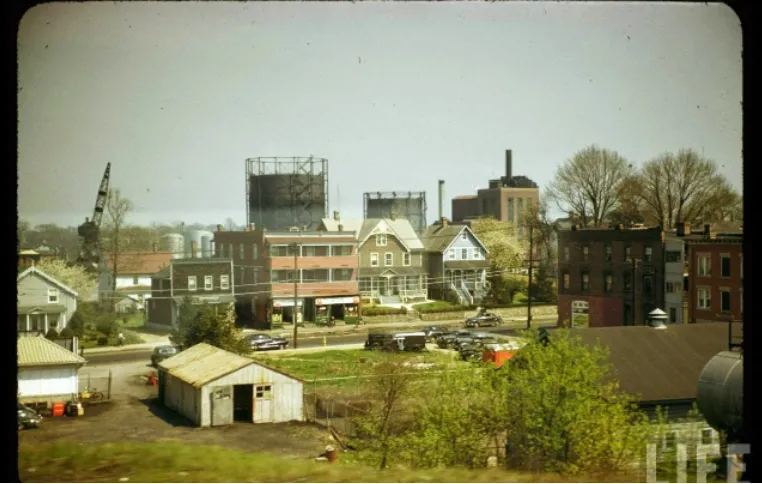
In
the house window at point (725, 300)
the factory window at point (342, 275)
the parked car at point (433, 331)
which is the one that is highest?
the factory window at point (342, 275)

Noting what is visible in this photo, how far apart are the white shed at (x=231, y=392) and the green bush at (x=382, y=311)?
1767 millimetres

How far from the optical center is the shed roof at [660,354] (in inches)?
226

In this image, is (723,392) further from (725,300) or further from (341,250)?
(341,250)

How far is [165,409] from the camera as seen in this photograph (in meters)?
6.02

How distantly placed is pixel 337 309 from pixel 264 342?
931 mm

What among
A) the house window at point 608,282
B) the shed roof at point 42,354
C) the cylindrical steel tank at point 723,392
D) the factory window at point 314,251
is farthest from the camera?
the house window at point 608,282

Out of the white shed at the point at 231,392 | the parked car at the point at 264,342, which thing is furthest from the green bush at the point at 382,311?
the white shed at the point at 231,392

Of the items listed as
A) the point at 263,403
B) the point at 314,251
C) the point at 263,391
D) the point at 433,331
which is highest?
the point at 314,251

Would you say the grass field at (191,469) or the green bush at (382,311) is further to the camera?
the green bush at (382,311)

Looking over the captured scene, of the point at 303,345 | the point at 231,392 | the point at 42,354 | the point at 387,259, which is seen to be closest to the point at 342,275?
the point at 387,259

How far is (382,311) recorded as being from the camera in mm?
7730

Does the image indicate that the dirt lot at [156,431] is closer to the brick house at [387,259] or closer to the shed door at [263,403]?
the shed door at [263,403]

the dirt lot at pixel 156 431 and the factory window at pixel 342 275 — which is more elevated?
the factory window at pixel 342 275

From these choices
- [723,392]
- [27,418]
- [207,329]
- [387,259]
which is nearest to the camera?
[723,392]
